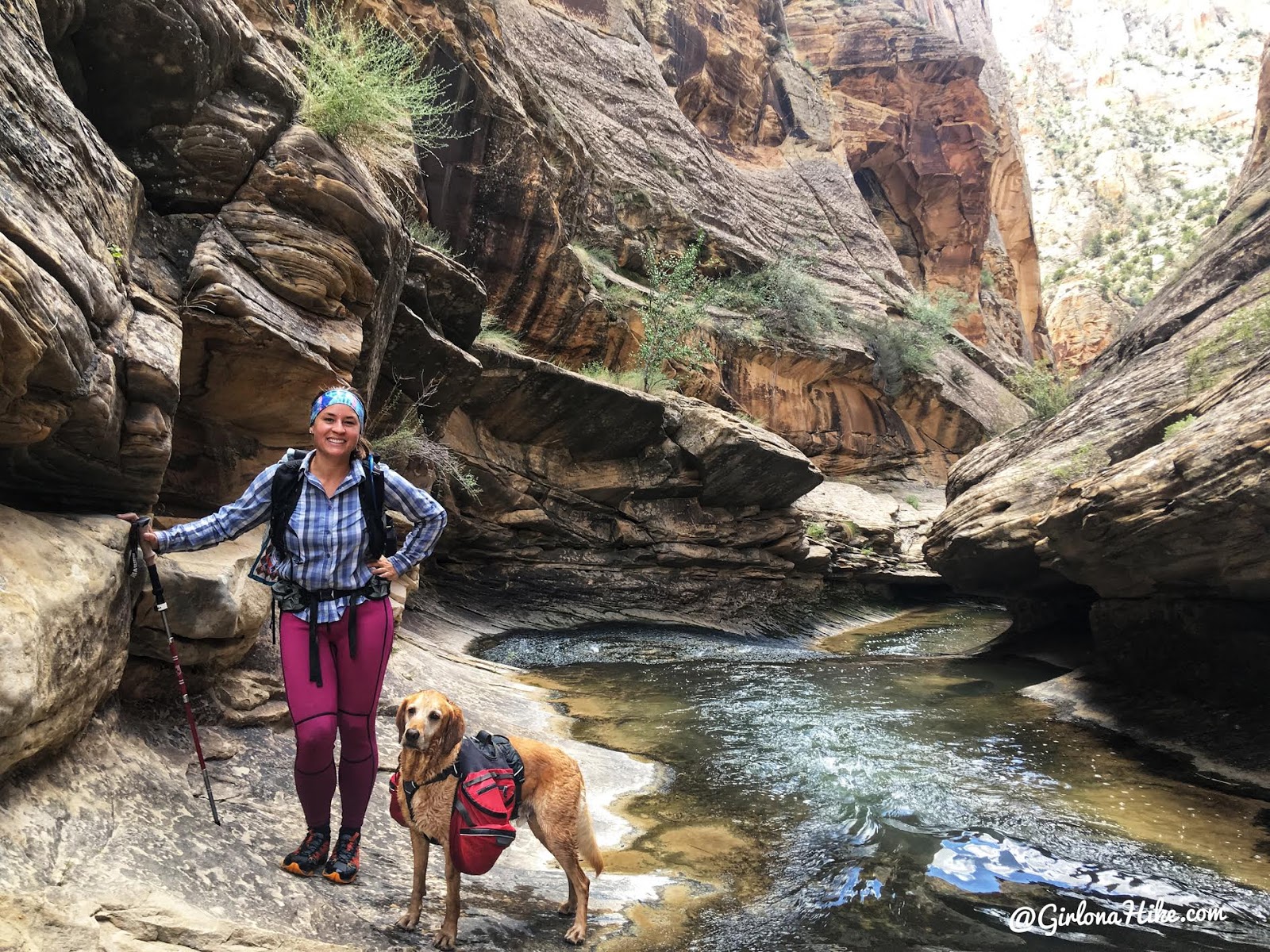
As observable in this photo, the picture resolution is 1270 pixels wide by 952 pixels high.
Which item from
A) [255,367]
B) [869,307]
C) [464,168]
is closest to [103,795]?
[255,367]

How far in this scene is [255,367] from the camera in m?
5.89

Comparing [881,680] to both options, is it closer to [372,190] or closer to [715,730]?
[715,730]

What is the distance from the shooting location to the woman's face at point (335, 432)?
3.10 m

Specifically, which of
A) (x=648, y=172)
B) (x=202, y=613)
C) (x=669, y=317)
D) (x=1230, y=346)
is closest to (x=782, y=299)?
(x=648, y=172)

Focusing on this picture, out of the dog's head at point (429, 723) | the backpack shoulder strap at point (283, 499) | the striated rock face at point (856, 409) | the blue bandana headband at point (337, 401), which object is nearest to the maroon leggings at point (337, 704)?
the dog's head at point (429, 723)

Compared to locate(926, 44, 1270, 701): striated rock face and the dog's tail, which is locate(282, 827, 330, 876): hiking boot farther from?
locate(926, 44, 1270, 701): striated rock face

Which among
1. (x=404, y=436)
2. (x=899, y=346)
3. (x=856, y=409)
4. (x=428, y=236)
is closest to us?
(x=404, y=436)

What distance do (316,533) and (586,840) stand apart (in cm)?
163

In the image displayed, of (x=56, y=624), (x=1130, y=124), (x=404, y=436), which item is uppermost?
(x=1130, y=124)

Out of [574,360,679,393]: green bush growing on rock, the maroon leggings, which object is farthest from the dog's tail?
[574,360,679,393]: green bush growing on rock

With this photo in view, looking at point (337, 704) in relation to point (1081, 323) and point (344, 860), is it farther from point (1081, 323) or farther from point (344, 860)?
point (1081, 323)

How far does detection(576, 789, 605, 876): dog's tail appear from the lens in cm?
319

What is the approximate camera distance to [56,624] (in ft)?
9.50

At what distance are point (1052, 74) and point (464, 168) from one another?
112796 millimetres
